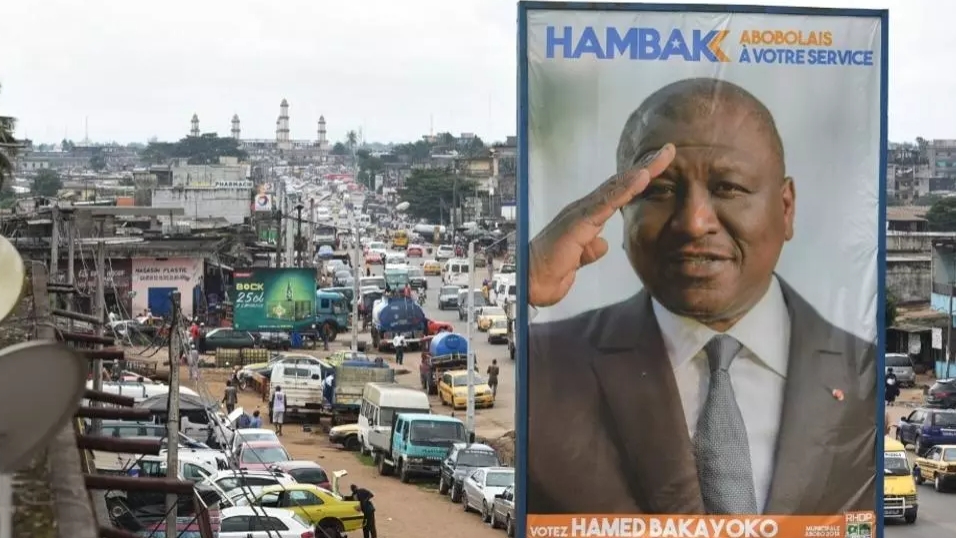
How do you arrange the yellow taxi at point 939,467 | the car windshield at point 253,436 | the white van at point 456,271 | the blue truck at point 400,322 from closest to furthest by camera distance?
the car windshield at point 253,436 < the yellow taxi at point 939,467 < the blue truck at point 400,322 < the white van at point 456,271

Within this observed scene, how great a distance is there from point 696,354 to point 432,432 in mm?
15927

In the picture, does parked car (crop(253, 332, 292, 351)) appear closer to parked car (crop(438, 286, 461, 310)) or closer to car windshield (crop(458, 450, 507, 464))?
parked car (crop(438, 286, 461, 310))

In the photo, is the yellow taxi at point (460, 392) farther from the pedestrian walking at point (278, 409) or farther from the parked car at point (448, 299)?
the parked car at point (448, 299)

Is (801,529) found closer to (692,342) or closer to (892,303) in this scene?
(692,342)

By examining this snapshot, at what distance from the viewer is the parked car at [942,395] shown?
1419 inches

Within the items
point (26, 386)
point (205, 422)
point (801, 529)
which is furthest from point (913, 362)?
point (26, 386)

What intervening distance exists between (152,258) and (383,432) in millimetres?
23040

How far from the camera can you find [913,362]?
4731 cm

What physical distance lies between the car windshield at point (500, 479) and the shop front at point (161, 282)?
2735 centimetres

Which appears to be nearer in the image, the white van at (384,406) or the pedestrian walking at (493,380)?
the white van at (384,406)

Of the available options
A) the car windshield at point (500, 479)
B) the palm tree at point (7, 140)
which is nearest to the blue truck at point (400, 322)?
the car windshield at point (500, 479)

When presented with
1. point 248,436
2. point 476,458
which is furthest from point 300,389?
point 476,458

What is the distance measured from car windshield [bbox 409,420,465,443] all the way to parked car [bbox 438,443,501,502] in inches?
46.9

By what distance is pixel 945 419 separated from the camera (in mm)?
31031
